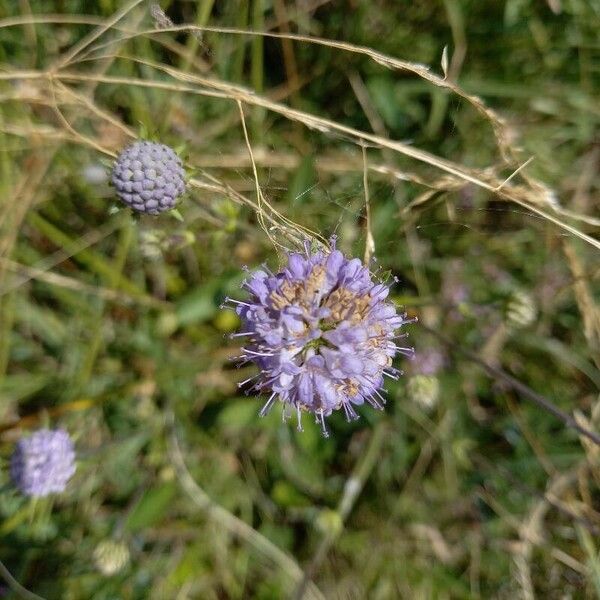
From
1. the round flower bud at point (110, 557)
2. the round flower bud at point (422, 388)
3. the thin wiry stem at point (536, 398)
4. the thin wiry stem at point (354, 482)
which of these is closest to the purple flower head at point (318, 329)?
the thin wiry stem at point (536, 398)

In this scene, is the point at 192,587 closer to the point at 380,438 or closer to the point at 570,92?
the point at 380,438

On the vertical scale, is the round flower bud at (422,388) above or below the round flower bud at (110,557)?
above

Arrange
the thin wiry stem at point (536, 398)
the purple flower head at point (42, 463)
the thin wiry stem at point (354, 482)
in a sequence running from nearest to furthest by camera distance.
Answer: the thin wiry stem at point (536, 398)
the purple flower head at point (42, 463)
the thin wiry stem at point (354, 482)

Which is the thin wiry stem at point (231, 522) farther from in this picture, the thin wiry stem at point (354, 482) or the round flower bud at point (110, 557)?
the round flower bud at point (110, 557)

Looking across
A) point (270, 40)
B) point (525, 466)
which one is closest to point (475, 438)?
point (525, 466)

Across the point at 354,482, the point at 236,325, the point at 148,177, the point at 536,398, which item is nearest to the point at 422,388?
the point at 536,398

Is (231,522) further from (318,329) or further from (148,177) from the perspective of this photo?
(148,177)

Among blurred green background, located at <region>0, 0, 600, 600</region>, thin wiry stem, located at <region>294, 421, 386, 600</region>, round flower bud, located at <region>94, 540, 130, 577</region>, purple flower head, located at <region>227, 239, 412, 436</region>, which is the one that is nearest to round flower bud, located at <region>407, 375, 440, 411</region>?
blurred green background, located at <region>0, 0, 600, 600</region>
